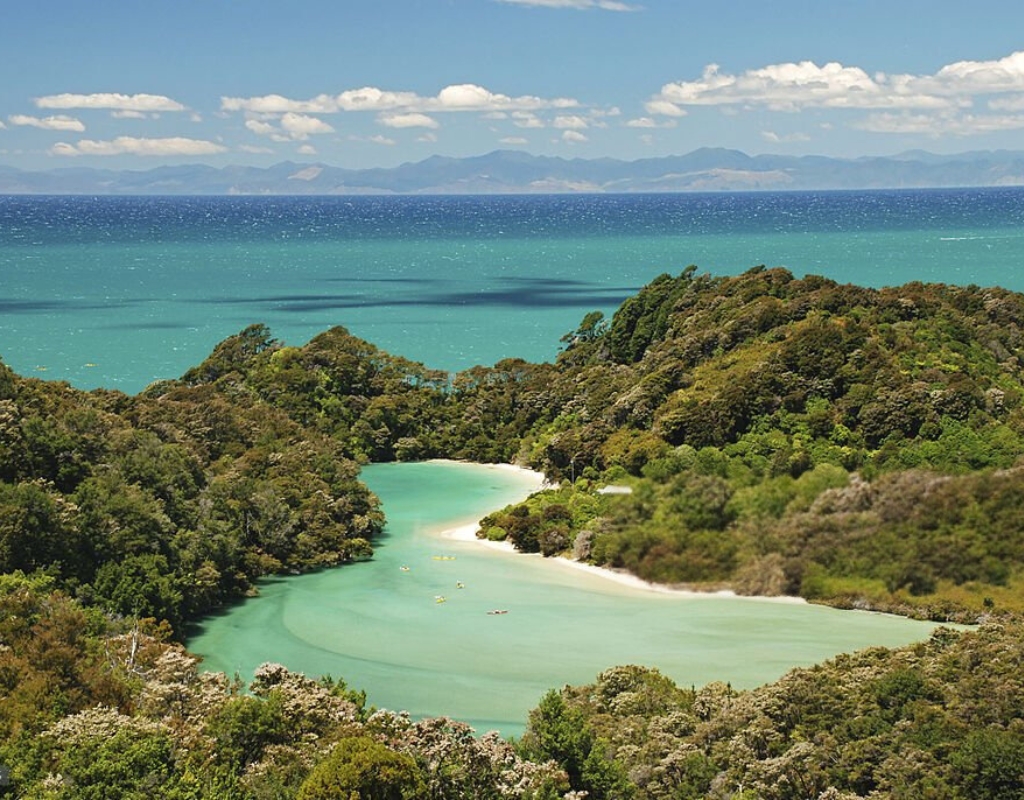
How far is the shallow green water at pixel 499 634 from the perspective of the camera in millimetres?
23234

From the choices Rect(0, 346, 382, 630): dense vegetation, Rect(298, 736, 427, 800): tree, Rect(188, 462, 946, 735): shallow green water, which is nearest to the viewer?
Rect(298, 736, 427, 800): tree

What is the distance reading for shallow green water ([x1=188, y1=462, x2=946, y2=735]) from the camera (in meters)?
23.2

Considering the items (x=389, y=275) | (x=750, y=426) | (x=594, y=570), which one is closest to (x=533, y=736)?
(x=594, y=570)

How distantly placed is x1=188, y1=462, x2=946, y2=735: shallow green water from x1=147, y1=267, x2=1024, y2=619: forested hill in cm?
107

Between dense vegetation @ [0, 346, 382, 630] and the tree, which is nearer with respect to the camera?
the tree

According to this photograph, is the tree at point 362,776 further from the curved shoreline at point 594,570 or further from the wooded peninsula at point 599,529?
the curved shoreline at point 594,570

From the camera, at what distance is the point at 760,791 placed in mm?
16359

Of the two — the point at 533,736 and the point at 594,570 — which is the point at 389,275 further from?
the point at 533,736

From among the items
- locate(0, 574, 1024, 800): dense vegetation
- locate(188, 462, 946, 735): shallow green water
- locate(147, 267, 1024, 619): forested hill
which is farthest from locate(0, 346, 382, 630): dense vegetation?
locate(0, 574, 1024, 800): dense vegetation

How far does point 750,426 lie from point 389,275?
235ft

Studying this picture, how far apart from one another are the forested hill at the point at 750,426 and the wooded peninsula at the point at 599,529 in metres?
0.09

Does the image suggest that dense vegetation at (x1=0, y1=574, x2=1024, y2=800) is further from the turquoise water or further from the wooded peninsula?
the turquoise water

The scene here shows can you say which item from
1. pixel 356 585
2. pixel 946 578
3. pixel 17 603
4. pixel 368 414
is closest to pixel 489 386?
pixel 368 414

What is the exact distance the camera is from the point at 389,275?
104 meters
